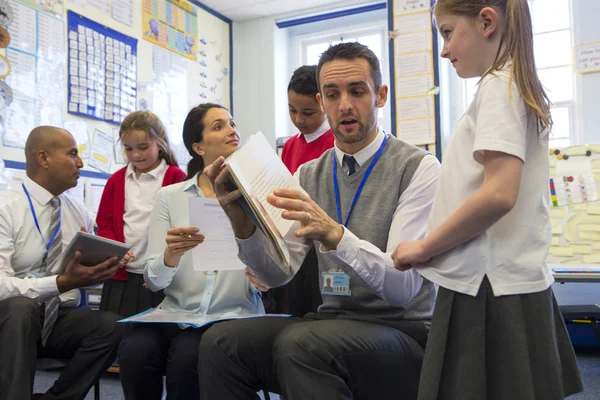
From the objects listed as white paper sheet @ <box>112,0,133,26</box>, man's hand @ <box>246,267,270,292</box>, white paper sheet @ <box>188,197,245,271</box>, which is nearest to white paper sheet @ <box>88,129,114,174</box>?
white paper sheet @ <box>112,0,133,26</box>

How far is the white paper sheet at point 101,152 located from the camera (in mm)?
3414

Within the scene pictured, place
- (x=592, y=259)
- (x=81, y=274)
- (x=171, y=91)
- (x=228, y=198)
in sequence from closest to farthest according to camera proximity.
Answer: (x=228, y=198) < (x=81, y=274) < (x=592, y=259) < (x=171, y=91)

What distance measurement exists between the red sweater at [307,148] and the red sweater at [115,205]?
50 centimetres

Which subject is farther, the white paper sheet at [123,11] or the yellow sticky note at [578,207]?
the white paper sheet at [123,11]

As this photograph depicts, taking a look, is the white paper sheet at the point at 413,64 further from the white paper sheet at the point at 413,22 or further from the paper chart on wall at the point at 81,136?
the paper chart on wall at the point at 81,136

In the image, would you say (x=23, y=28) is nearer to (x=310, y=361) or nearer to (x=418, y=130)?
(x=418, y=130)

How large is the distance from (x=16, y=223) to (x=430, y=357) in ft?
5.41

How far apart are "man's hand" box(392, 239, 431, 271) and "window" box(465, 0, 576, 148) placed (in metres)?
3.25

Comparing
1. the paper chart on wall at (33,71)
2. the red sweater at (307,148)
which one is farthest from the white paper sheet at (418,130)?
the paper chart on wall at (33,71)

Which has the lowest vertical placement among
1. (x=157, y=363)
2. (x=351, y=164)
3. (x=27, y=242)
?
(x=157, y=363)

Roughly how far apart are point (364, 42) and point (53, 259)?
11.7 ft

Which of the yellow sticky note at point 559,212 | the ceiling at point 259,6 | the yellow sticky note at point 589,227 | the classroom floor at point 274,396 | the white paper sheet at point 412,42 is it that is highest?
the ceiling at point 259,6

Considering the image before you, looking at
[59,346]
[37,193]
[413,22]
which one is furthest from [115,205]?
[413,22]

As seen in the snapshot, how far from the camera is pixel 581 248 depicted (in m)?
3.32
